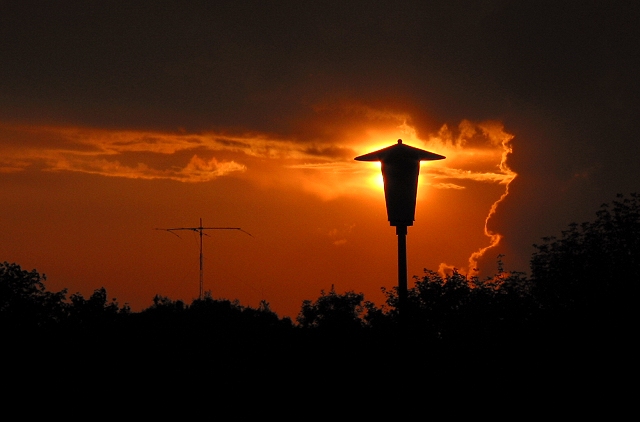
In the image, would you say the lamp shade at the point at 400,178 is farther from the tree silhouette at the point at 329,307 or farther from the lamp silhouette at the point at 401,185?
the tree silhouette at the point at 329,307

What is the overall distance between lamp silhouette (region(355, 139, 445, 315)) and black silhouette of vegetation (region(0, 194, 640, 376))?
10.4 feet

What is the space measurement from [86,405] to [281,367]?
21.6 feet

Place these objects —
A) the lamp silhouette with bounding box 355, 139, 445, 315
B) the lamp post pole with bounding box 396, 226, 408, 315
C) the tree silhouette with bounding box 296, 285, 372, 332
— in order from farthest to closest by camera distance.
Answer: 1. the tree silhouette with bounding box 296, 285, 372, 332
2. the lamp silhouette with bounding box 355, 139, 445, 315
3. the lamp post pole with bounding box 396, 226, 408, 315

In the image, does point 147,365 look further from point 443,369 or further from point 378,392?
point 443,369

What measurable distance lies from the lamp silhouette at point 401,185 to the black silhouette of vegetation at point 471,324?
318 centimetres

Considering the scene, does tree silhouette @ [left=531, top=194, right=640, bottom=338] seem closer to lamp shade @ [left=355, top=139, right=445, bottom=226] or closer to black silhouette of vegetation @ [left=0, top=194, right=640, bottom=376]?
black silhouette of vegetation @ [left=0, top=194, right=640, bottom=376]

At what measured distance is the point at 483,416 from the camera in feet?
62.5

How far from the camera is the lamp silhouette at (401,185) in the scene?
12.7 m

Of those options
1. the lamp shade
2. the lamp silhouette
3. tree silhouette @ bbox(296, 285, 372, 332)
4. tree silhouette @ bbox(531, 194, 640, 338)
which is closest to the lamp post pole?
the lamp silhouette

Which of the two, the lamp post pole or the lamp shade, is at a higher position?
the lamp shade

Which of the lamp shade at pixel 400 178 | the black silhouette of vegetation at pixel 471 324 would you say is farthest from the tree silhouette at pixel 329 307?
the lamp shade at pixel 400 178

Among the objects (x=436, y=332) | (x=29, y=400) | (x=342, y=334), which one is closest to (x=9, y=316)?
(x=29, y=400)

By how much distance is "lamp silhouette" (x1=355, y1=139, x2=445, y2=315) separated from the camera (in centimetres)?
1266

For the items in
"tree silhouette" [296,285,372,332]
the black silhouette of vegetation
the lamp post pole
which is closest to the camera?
the lamp post pole
